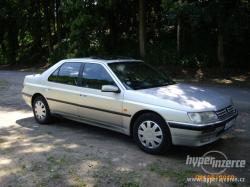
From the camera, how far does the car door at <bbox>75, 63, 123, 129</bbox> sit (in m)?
6.55

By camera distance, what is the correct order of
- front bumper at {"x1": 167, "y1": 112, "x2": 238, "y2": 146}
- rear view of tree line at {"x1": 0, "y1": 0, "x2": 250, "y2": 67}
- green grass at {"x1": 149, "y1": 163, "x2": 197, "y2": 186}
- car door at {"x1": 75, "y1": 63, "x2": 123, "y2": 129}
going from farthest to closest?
rear view of tree line at {"x1": 0, "y1": 0, "x2": 250, "y2": 67} → car door at {"x1": 75, "y1": 63, "x2": 123, "y2": 129} → front bumper at {"x1": 167, "y1": 112, "x2": 238, "y2": 146} → green grass at {"x1": 149, "y1": 163, "x2": 197, "y2": 186}

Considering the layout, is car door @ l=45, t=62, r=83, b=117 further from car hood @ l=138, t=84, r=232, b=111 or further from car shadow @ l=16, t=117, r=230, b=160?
car hood @ l=138, t=84, r=232, b=111

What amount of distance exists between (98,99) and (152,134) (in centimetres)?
133

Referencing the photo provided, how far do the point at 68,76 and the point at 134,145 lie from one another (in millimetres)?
2112

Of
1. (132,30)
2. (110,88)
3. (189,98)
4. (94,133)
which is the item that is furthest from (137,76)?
(132,30)

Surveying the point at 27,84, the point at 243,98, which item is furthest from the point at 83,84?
the point at 243,98

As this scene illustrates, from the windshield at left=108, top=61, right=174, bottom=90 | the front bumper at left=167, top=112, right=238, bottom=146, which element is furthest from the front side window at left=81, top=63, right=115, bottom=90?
the front bumper at left=167, top=112, right=238, bottom=146

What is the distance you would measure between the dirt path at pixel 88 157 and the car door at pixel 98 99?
433 millimetres

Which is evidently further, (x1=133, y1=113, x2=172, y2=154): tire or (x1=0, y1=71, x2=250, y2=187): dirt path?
(x1=133, y1=113, x2=172, y2=154): tire

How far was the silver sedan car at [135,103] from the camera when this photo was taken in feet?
18.8

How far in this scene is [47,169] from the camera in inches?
216

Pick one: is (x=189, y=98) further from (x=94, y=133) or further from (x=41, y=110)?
(x=41, y=110)

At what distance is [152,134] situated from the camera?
19.7ft

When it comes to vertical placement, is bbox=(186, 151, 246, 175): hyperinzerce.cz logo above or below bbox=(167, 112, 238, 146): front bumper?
below
